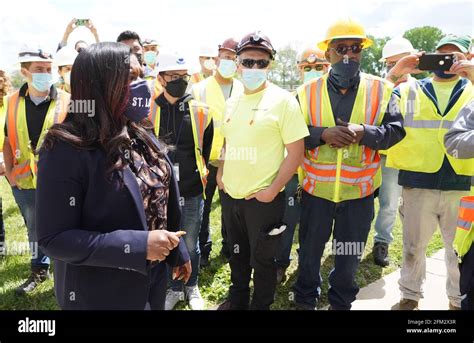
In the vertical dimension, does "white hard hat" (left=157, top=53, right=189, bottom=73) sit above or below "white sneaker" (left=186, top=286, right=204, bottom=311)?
above

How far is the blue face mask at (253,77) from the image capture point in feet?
9.34

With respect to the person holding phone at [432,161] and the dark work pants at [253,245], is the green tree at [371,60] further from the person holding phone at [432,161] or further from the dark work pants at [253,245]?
the dark work pants at [253,245]

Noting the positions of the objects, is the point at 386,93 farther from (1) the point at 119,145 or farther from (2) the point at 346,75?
(1) the point at 119,145

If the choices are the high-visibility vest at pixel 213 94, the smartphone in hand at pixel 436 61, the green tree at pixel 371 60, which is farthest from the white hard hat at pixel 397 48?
the high-visibility vest at pixel 213 94

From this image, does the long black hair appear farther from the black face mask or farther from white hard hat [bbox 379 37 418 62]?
white hard hat [bbox 379 37 418 62]

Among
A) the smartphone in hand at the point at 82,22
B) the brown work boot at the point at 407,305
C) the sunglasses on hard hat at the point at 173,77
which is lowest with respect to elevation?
the brown work boot at the point at 407,305

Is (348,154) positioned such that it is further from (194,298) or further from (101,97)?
(101,97)

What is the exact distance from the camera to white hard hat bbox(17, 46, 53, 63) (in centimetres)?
349

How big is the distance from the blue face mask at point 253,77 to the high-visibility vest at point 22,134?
1.69 metres

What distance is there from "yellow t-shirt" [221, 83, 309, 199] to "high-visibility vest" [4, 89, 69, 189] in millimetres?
1673

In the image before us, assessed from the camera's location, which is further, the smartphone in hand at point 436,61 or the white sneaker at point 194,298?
the white sneaker at point 194,298

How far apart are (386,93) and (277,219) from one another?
4.10 ft

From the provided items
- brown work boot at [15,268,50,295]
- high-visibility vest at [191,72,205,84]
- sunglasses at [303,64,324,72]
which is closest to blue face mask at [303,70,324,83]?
sunglasses at [303,64,324,72]
